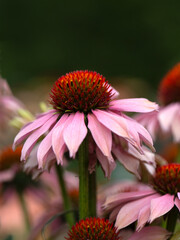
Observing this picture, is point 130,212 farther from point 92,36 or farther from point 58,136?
point 92,36

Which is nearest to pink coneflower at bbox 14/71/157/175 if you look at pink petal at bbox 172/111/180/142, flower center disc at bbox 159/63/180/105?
pink petal at bbox 172/111/180/142

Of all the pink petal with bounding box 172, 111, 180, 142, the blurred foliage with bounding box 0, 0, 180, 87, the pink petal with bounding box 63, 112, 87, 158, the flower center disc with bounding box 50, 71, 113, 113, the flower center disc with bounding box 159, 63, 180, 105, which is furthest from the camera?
the blurred foliage with bounding box 0, 0, 180, 87

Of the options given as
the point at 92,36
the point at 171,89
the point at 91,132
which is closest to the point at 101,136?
the point at 91,132

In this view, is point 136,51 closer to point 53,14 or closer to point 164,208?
point 53,14

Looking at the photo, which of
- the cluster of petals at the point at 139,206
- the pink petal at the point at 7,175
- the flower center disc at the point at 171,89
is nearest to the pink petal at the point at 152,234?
the cluster of petals at the point at 139,206

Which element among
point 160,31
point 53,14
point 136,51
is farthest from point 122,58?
point 53,14

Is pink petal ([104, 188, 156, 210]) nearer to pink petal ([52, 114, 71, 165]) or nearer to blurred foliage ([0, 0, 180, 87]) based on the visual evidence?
pink petal ([52, 114, 71, 165])

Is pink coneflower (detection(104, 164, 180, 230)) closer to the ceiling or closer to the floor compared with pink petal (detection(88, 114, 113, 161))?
closer to the floor
